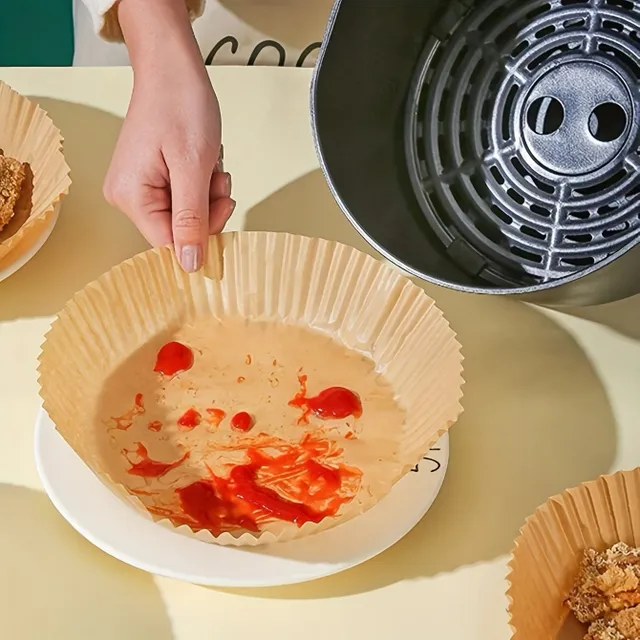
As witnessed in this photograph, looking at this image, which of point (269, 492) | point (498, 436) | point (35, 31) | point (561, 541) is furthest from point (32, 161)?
point (35, 31)

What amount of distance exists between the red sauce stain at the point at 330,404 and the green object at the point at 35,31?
5.26ft

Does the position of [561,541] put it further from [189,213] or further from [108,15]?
[108,15]

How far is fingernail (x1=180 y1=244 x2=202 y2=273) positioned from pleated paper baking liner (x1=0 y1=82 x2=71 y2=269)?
0.19m

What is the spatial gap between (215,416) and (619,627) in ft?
1.32

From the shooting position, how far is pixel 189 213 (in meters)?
0.84

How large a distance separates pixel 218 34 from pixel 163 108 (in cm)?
35

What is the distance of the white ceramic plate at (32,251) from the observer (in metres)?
0.94

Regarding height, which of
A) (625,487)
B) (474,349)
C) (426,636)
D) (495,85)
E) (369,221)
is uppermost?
(495,85)

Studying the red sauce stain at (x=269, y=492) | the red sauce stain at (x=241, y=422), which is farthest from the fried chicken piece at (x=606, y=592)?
the red sauce stain at (x=241, y=422)

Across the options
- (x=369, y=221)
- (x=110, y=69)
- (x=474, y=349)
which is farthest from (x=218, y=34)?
(x=474, y=349)

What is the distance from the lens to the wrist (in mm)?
916

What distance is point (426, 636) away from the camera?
72 centimetres

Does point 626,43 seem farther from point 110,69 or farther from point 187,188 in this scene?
point 110,69

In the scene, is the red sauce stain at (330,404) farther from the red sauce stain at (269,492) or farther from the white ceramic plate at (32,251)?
the white ceramic plate at (32,251)
